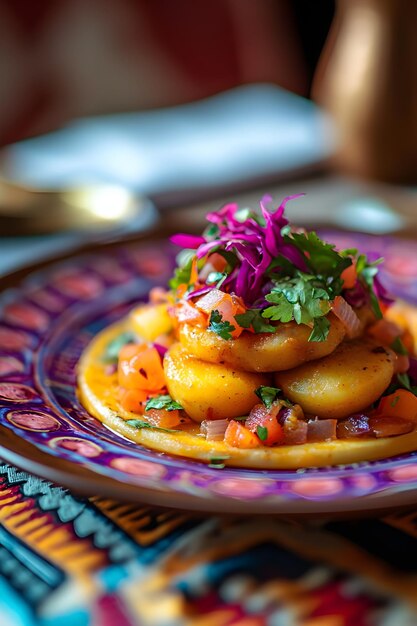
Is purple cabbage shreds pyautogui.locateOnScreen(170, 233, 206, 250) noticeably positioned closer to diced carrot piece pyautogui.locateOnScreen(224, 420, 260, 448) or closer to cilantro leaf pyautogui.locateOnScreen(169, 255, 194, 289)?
cilantro leaf pyautogui.locateOnScreen(169, 255, 194, 289)

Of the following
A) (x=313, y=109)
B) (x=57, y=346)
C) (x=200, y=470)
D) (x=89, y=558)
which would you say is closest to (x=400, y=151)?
(x=313, y=109)

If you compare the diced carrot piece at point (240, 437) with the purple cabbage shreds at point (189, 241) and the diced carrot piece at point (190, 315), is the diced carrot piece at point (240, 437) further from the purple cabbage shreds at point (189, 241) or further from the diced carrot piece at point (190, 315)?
the purple cabbage shreds at point (189, 241)

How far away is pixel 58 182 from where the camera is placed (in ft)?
17.1

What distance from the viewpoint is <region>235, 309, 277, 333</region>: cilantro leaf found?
2.58 m

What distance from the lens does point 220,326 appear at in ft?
8.50

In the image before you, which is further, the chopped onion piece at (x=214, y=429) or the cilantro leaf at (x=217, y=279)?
the cilantro leaf at (x=217, y=279)

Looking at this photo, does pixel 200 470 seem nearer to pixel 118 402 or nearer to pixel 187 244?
pixel 118 402

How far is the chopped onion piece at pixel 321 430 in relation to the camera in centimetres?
254

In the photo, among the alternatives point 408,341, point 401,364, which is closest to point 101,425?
point 401,364

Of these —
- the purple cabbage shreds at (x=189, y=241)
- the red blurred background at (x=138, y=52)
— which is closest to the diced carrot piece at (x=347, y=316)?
the purple cabbage shreds at (x=189, y=241)

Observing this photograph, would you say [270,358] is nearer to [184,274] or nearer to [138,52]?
[184,274]

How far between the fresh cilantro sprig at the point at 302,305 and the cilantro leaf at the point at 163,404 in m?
0.44

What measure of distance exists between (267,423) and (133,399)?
0.53 meters

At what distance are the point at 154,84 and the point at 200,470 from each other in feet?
20.5
